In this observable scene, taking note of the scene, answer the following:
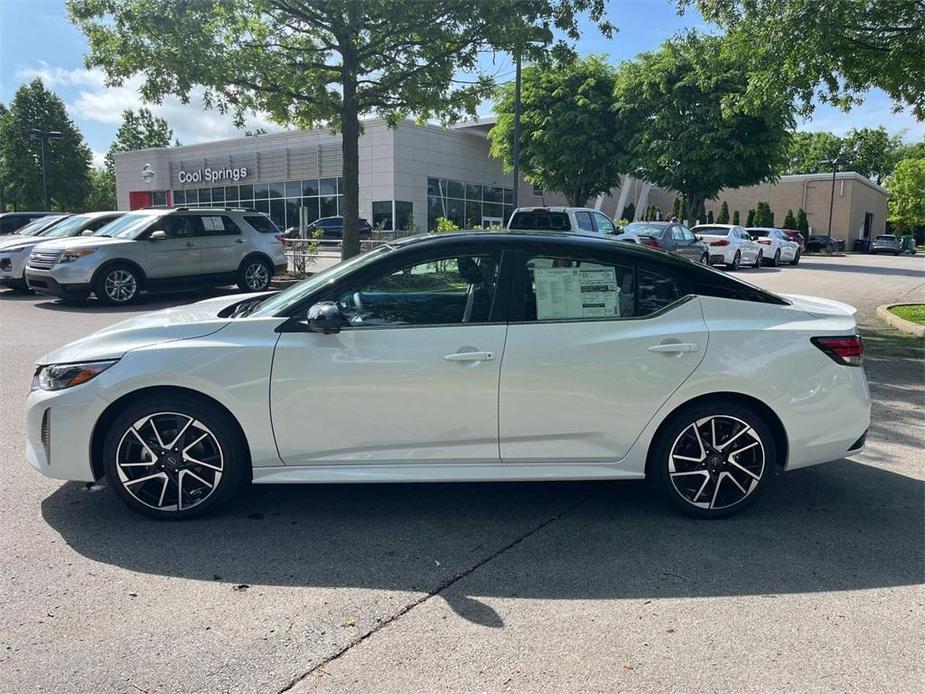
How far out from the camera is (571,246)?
4121mm

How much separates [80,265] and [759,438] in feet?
41.1

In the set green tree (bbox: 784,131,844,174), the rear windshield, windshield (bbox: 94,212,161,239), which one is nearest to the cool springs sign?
windshield (bbox: 94,212,161,239)

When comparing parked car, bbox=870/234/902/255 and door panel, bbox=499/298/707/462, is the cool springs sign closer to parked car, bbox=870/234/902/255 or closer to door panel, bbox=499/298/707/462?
door panel, bbox=499/298/707/462

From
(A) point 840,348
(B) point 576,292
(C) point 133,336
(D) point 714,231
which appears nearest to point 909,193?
(D) point 714,231

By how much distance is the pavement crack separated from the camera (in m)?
2.70

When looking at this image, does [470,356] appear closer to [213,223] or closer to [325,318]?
[325,318]

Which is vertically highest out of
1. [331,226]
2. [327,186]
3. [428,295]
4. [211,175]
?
[211,175]

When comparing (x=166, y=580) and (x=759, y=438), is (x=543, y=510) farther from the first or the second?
(x=166, y=580)

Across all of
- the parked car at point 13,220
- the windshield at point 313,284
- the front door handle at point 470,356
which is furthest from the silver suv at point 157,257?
the front door handle at point 470,356

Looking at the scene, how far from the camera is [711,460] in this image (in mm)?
4035

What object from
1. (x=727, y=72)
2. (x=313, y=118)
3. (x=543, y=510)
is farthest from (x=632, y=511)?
(x=727, y=72)

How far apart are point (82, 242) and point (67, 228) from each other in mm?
2649

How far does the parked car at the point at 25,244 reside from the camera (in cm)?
1491

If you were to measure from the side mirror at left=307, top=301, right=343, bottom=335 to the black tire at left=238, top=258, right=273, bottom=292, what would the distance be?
38.8 feet
